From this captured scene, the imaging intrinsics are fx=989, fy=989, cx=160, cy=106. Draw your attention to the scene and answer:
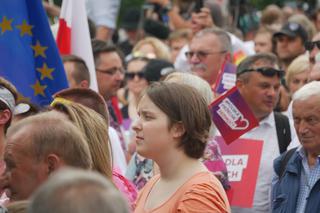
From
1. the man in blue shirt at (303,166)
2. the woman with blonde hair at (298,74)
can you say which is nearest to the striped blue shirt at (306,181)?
the man in blue shirt at (303,166)

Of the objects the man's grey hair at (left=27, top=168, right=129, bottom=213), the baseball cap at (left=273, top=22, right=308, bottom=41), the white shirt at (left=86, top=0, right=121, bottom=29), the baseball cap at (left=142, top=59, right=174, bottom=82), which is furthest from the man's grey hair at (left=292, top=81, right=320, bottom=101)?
the white shirt at (left=86, top=0, right=121, bottom=29)

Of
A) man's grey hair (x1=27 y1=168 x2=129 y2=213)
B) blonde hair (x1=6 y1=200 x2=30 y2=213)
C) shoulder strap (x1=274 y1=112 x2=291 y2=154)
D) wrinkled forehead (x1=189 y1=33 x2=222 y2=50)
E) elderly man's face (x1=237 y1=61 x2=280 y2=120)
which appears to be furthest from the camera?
wrinkled forehead (x1=189 y1=33 x2=222 y2=50)

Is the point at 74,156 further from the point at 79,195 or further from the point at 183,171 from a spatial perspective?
the point at 79,195

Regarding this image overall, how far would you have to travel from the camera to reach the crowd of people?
398 cm

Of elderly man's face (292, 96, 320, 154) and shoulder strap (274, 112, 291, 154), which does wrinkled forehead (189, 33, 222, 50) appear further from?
elderly man's face (292, 96, 320, 154)

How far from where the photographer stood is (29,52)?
6.91 meters

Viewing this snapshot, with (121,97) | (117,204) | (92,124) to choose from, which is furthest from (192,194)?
(121,97)

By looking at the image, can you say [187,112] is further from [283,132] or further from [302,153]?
[283,132]

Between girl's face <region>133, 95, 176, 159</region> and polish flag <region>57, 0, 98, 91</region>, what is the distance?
9.60 ft

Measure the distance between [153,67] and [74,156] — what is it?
6.05 metres

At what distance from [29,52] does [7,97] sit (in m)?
1.57

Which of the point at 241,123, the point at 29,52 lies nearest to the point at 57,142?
the point at 29,52

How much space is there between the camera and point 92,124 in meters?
4.59

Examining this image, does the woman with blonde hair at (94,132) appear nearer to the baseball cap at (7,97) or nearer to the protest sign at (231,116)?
the baseball cap at (7,97)
